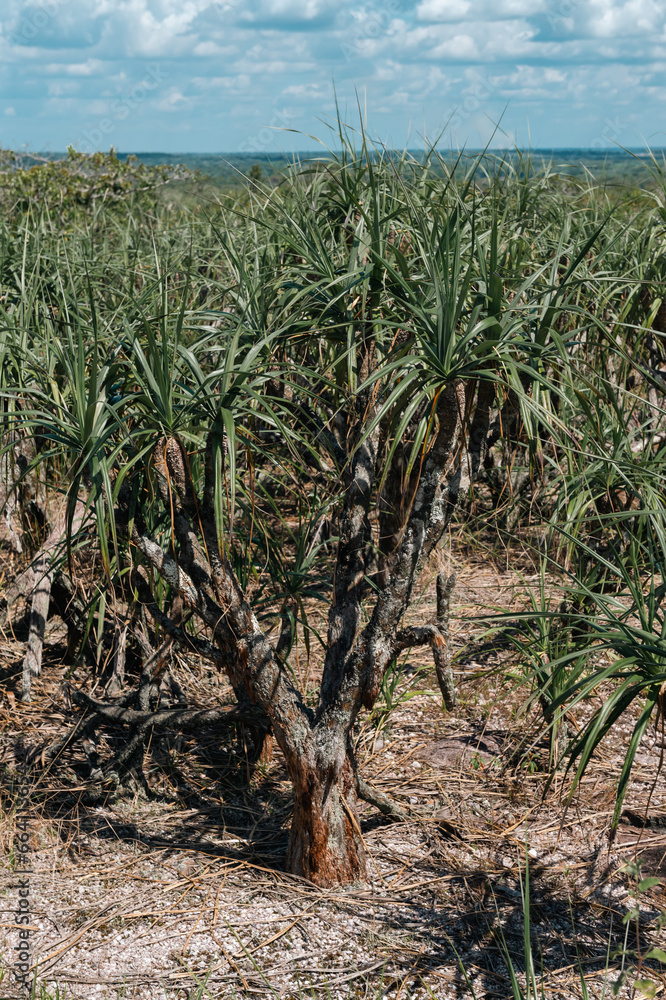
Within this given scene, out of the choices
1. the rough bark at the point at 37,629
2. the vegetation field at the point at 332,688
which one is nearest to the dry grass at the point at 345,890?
the vegetation field at the point at 332,688

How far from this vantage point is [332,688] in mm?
2109

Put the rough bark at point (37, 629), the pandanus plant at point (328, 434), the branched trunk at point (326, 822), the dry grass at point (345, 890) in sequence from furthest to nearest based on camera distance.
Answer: the rough bark at point (37, 629) < the branched trunk at point (326, 822) < the dry grass at point (345, 890) < the pandanus plant at point (328, 434)

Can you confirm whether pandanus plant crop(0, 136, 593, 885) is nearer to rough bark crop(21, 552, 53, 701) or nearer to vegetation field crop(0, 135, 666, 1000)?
vegetation field crop(0, 135, 666, 1000)

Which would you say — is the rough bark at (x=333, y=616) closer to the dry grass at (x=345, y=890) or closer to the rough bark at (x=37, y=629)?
the dry grass at (x=345, y=890)

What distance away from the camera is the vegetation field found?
5.64ft

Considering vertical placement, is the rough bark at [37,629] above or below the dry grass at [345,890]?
above

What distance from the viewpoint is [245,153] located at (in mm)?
2736

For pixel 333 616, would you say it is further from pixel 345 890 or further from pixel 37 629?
pixel 37 629

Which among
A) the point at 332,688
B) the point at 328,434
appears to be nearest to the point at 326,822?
the point at 332,688

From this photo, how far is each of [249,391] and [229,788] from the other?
1443 millimetres

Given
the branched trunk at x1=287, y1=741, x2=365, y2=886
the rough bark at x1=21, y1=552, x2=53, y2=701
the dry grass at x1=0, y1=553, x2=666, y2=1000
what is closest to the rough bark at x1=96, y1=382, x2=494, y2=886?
the branched trunk at x1=287, y1=741, x2=365, y2=886

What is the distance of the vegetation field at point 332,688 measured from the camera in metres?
1.72

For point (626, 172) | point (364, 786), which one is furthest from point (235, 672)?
point (626, 172)

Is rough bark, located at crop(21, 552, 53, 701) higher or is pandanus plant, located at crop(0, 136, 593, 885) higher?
pandanus plant, located at crop(0, 136, 593, 885)
